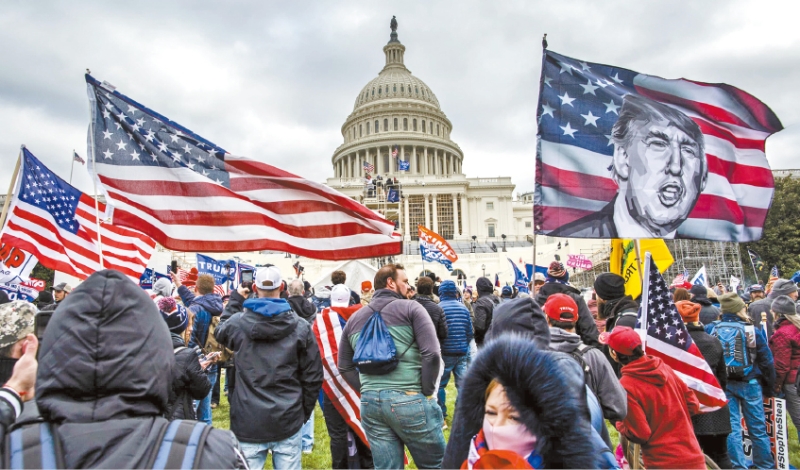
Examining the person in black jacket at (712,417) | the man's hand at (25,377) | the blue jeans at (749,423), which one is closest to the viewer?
the man's hand at (25,377)

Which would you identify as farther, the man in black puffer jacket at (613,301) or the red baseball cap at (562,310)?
the man in black puffer jacket at (613,301)

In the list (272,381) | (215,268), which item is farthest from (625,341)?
(215,268)

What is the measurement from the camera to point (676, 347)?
3854 mm

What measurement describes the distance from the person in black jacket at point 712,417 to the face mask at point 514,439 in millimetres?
3251

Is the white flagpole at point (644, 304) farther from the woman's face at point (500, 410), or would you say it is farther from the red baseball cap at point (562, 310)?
the woman's face at point (500, 410)

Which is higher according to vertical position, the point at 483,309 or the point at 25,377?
the point at 25,377

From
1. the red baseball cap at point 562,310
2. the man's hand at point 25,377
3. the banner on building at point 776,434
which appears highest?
the red baseball cap at point 562,310

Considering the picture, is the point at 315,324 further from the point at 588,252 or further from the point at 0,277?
the point at 588,252

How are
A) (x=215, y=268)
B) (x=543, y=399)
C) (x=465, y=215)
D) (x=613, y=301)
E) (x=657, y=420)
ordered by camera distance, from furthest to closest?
(x=465, y=215), (x=215, y=268), (x=613, y=301), (x=657, y=420), (x=543, y=399)

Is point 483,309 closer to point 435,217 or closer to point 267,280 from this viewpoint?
point 267,280

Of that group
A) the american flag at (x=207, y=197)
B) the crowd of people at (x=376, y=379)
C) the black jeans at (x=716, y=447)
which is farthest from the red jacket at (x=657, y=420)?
the american flag at (x=207, y=197)

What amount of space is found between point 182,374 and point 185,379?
7cm

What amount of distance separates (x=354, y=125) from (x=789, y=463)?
281 feet

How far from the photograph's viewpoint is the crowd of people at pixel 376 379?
1.53 metres
